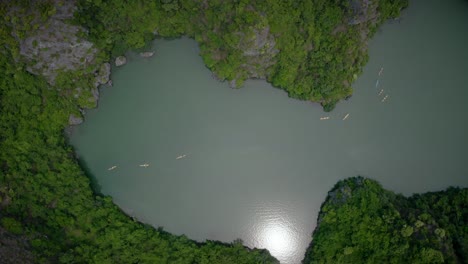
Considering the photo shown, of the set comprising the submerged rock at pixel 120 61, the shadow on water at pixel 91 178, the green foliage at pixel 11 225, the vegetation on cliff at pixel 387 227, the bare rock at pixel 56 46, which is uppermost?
the submerged rock at pixel 120 61

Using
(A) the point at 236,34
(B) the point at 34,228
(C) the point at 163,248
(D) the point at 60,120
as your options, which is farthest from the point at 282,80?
(B) the point at 34,228

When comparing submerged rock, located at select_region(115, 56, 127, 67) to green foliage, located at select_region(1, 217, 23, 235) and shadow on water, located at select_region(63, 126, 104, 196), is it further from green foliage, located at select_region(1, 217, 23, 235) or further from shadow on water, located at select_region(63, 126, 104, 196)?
green foliage, located at select_region(1, 217, 23, 235)

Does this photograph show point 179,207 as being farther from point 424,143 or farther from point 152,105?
point 424,143

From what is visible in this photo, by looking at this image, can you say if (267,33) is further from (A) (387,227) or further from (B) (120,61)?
(A) (387,227)

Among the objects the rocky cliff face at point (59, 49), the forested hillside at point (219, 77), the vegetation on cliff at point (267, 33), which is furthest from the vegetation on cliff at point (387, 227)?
the rocky cliff face at point (59, 49)

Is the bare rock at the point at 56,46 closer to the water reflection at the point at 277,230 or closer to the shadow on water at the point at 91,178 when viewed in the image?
the shadow on water at the point at 91,178

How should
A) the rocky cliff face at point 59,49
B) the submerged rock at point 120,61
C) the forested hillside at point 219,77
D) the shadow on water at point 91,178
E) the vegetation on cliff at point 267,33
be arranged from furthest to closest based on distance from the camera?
1. the submerged rock at point 120,61
2. the shadow on water at point 91,178
3. the vegetation on cliff at point 267,33
4. the rocky cliff face at point 59,49
5. the forested hillside at point 219,77
